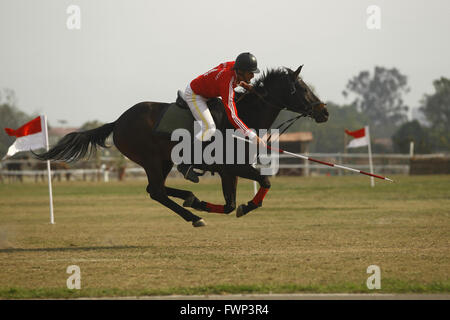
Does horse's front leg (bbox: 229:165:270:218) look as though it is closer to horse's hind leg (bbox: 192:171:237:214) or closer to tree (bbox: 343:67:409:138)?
horse's hind leg (bbox: 192:171:237:214)

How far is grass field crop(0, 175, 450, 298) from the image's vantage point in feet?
23.2

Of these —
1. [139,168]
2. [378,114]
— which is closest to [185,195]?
[139,168]

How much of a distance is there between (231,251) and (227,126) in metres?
2.18

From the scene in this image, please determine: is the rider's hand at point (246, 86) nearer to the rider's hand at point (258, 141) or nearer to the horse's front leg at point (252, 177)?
the rider's hand at point (258, 141)

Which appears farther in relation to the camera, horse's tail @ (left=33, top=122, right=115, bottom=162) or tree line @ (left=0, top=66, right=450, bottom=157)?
tree line @ (left=0, top=66, right=450, bottom=157)

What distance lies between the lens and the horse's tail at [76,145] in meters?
11.7

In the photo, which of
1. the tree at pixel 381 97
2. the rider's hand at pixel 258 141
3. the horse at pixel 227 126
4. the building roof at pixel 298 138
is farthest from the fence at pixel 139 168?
the tree at pixel 381 97

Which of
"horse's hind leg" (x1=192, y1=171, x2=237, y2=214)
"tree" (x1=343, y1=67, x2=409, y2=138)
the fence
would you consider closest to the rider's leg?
"horse's hind leg" (x1=192, y1=171, x2=237, y2=214)

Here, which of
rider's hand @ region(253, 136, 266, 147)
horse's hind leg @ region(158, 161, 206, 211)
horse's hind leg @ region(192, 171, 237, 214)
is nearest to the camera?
rider's hand @ region(253, 136, 266, 147)

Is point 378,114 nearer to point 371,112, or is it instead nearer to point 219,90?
point 371,112

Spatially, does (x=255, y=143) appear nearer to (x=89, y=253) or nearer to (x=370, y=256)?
(x=370, y=256)

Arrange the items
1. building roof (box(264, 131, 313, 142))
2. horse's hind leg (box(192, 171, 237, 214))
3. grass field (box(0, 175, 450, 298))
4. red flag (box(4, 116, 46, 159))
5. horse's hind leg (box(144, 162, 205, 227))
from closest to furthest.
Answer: grass field (box(0, 175, 450, 298))
horse's hind leg (box(192, 171, 237, 214))
horse's hind leg (box(144, 162, 205, 227))
red flag (box(4, 116, 46, 159))
building roof (box(264, 131, 313, 142))

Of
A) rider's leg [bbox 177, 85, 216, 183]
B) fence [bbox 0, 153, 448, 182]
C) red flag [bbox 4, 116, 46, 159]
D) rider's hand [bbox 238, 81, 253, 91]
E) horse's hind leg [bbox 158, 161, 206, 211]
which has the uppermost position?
rider's hand [bbox 238, 81, 253, 91]
